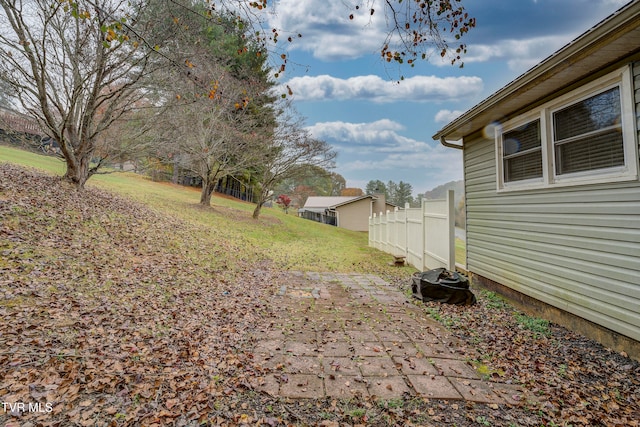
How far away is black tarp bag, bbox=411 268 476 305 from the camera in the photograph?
16.1 feet

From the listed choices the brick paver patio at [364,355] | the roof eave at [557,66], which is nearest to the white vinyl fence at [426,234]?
the roof eave at [557,66]

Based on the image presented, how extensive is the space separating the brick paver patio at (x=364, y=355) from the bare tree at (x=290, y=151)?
11913mm

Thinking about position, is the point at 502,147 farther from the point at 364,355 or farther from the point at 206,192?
the point at 206,192

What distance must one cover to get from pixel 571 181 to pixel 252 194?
3051cm

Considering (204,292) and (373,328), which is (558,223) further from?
(204,292)

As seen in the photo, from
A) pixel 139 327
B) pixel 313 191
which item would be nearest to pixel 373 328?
pixel 139 327

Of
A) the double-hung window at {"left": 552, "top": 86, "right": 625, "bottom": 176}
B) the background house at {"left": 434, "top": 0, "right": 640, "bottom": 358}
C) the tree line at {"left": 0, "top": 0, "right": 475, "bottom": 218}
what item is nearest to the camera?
Answer: the background house at {"left": 434, "top": 0, "right": 640, "bottom": 358}

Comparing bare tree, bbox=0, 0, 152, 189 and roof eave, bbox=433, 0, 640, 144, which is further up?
bare tree, bbox=0, 0, 152, 189

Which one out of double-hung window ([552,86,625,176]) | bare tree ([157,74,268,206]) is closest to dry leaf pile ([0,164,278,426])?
double-hung window ([552,86,625,176])

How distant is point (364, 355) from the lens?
3152 millimetres

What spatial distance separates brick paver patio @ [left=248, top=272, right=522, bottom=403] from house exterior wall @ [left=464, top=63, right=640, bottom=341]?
159 cm

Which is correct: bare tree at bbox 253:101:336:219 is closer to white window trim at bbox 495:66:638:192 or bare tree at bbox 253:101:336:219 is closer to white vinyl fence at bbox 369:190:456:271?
white vinyl fence at bbox 369:190:456:271

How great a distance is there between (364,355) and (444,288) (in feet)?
7.83

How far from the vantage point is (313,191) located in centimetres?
4972
